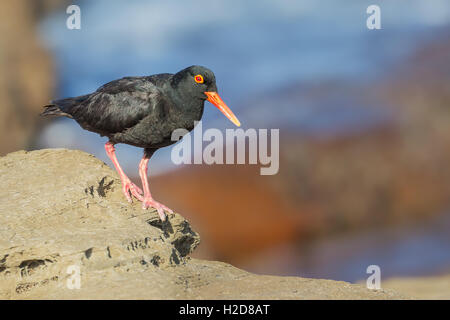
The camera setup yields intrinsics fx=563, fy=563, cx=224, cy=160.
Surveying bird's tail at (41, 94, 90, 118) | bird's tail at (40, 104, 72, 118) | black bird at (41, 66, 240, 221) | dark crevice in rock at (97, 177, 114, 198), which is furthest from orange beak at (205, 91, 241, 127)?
bird's tail at (40, 104, 72, 118)

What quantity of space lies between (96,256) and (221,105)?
2620 millimetres

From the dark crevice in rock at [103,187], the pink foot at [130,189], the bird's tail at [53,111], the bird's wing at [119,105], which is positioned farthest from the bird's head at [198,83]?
the bird's tail at [53,111]

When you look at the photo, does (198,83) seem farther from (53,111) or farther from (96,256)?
(96,256)

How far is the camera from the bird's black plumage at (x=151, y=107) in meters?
6.21

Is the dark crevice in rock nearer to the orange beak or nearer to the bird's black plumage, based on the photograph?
the bird's black plumage

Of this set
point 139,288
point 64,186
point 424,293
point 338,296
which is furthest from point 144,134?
point 424,293

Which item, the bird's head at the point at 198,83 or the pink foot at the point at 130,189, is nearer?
the pink foot at the point at 130,189

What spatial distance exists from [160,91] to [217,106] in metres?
0.67

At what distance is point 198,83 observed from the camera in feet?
20.8

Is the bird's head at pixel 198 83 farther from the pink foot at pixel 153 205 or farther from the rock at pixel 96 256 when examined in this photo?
the rock at pixel 96 256

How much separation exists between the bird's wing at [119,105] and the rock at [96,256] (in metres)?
0.80

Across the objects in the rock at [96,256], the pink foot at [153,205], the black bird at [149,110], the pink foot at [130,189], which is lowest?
the rock at [96,256]

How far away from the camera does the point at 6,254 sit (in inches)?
184

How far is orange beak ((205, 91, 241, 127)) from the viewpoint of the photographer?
6414 millimetres
